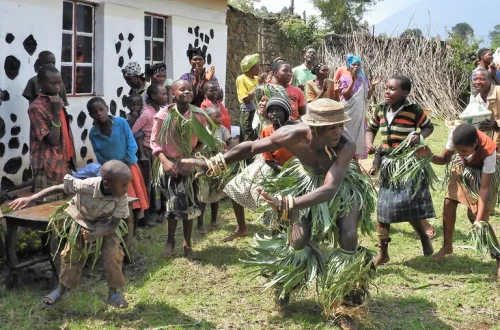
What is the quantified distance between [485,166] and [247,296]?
2.23 metres

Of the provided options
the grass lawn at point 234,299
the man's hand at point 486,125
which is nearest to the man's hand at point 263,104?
the grass lawn at point 234,299

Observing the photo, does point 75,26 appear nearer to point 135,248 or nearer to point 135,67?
point 135,67

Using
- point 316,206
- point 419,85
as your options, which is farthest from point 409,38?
point 316,206

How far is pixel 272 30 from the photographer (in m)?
15.6

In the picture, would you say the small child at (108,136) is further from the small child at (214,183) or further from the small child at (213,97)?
the small child at (213,97)

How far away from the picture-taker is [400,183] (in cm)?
557

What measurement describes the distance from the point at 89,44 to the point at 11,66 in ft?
5.58

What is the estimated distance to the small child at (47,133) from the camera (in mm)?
5707

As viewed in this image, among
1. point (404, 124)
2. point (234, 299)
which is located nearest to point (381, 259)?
point (404, 124)

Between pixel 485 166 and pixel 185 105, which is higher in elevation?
pixel 185 105

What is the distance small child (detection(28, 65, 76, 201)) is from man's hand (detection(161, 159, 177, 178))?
1028mm

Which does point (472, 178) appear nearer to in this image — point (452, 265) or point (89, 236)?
point (452, 265)

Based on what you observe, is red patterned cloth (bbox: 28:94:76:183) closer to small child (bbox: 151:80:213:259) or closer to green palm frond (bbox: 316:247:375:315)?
small child (bbox: 151:80:213:259)

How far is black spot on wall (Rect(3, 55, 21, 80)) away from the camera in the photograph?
22.0 ft
